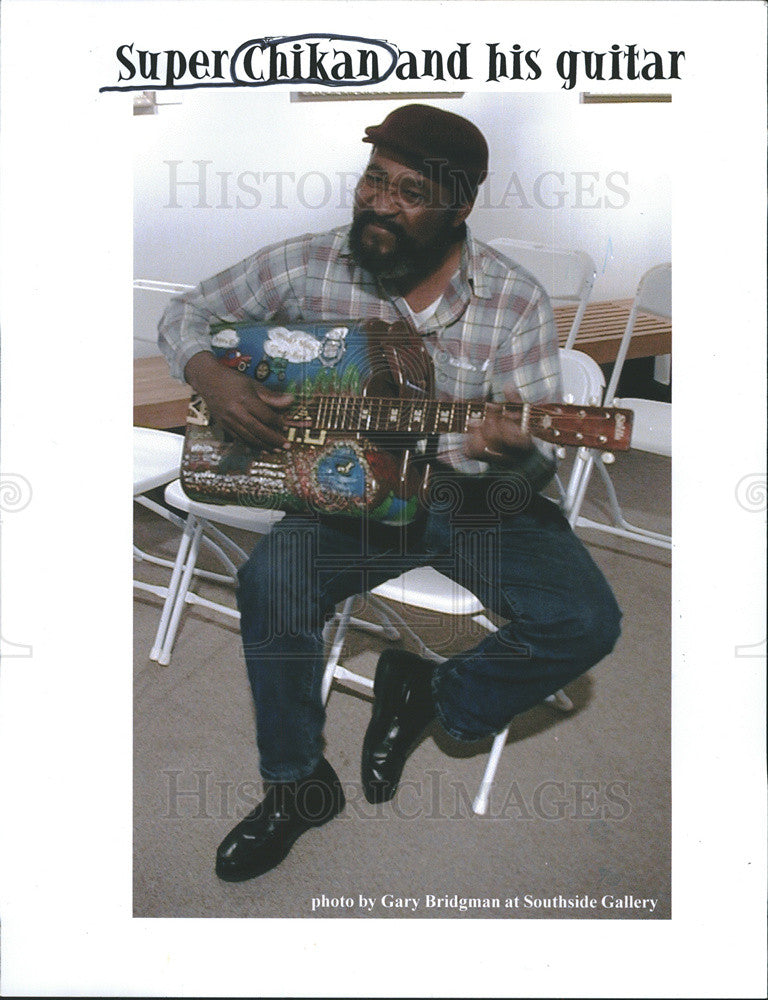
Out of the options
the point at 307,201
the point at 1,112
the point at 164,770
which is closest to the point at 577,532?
the point at 307,201

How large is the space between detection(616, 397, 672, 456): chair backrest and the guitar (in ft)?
0.40

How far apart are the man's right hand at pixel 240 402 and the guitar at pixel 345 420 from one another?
17 millimetres

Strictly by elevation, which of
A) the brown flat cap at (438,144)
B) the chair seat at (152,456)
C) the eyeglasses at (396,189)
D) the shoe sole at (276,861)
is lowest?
the shoe sole at (276,861)

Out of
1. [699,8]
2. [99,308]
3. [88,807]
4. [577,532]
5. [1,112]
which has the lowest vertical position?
[88,807]

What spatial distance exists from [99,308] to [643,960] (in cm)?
169

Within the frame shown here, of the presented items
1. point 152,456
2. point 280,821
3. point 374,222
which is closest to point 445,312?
point 374,222

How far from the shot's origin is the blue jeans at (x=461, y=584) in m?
1.89

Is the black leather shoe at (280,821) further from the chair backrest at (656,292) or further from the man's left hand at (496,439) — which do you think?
the chair backrest at (656,292)

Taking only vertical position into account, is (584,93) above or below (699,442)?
above

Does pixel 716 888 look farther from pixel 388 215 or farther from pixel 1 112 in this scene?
pixel 1 112

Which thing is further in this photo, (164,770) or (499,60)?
(164,770)

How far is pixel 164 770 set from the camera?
6.39 feet

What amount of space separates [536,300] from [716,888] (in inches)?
48.0
